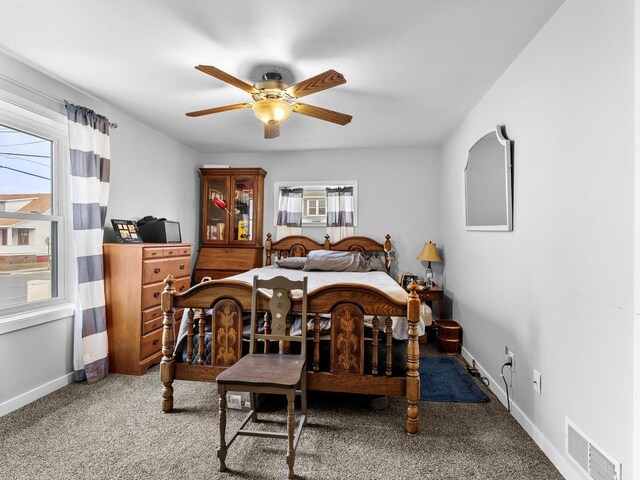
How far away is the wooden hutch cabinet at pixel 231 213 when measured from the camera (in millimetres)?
4832

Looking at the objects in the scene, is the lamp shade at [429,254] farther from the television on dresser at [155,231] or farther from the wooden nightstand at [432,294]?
the television on dresser at [155,231]

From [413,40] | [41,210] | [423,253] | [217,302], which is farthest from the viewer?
[423,253]

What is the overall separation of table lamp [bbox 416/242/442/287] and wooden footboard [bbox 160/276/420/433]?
2161mm

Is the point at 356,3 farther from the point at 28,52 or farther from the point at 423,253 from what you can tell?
the point at 423,253

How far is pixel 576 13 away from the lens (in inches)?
66.8

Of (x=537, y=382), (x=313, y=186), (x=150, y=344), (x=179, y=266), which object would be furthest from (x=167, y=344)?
(x=313, y=186)

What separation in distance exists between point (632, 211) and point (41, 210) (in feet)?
12.5

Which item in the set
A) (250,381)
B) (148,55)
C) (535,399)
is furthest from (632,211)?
(148,55)

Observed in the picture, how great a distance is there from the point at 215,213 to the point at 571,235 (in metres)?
4.36

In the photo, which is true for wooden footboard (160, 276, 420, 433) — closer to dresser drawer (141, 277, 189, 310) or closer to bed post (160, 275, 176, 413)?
bed post (160, 275, 176, 413)

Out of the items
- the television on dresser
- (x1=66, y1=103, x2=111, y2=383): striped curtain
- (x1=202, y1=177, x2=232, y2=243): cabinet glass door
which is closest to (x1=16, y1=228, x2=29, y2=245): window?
(x1=66, y1=103, x2=111, y2=383): striped curtain

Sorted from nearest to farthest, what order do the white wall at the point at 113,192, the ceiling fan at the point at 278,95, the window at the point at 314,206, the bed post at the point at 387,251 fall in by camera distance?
the ceiling fan at the point at 278,95
the white wall at the point at 113,192
the bed post at the point at 387,251
the window at the point at 314,206

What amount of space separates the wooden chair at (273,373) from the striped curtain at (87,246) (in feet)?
5.35

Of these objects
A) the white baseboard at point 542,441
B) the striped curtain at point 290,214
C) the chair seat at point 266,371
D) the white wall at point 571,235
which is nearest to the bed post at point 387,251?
the striped curtain at point 290,214
